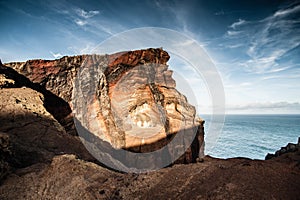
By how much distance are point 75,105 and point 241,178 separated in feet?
29.0

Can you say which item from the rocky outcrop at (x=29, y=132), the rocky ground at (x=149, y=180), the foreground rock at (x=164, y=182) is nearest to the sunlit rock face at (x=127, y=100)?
the rocky outcrop at (x=29, y=132)

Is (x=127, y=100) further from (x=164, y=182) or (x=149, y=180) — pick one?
(x=164, y=182)

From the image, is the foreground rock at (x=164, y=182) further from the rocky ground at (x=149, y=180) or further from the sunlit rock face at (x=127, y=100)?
the sunlit rock face at (x=127, y=100)

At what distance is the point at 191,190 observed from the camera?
2.46 m

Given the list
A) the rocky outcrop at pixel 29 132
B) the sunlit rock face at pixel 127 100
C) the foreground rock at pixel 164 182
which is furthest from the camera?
the sunlit rock face at pixel 127 100

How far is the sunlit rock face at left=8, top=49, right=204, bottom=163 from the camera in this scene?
9539 mm

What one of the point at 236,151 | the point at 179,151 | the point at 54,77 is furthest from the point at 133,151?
the point at 236,151

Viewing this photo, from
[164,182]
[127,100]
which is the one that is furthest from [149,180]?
[127,100]

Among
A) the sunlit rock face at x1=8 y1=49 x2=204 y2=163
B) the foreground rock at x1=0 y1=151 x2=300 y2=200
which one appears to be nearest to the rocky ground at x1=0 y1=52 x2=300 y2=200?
the foreground rock at x1=0 y1=151 x2=300 y2=200

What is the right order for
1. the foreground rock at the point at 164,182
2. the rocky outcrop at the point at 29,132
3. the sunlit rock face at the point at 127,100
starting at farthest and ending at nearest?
the sunlit rock face at the point at 127,100 → the rocky outcrop at the point at 29,132 → the foreground rock at the point at 164,182

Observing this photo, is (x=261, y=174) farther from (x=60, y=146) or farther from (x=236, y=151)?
(x=236, y=151)

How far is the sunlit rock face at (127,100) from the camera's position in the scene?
9539mm

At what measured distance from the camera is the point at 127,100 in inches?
414

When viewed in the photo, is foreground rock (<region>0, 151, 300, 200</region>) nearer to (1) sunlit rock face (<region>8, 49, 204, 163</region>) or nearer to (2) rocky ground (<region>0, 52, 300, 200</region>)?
(2) rocky ground (<region>0, 52, 300, 200</region>)
